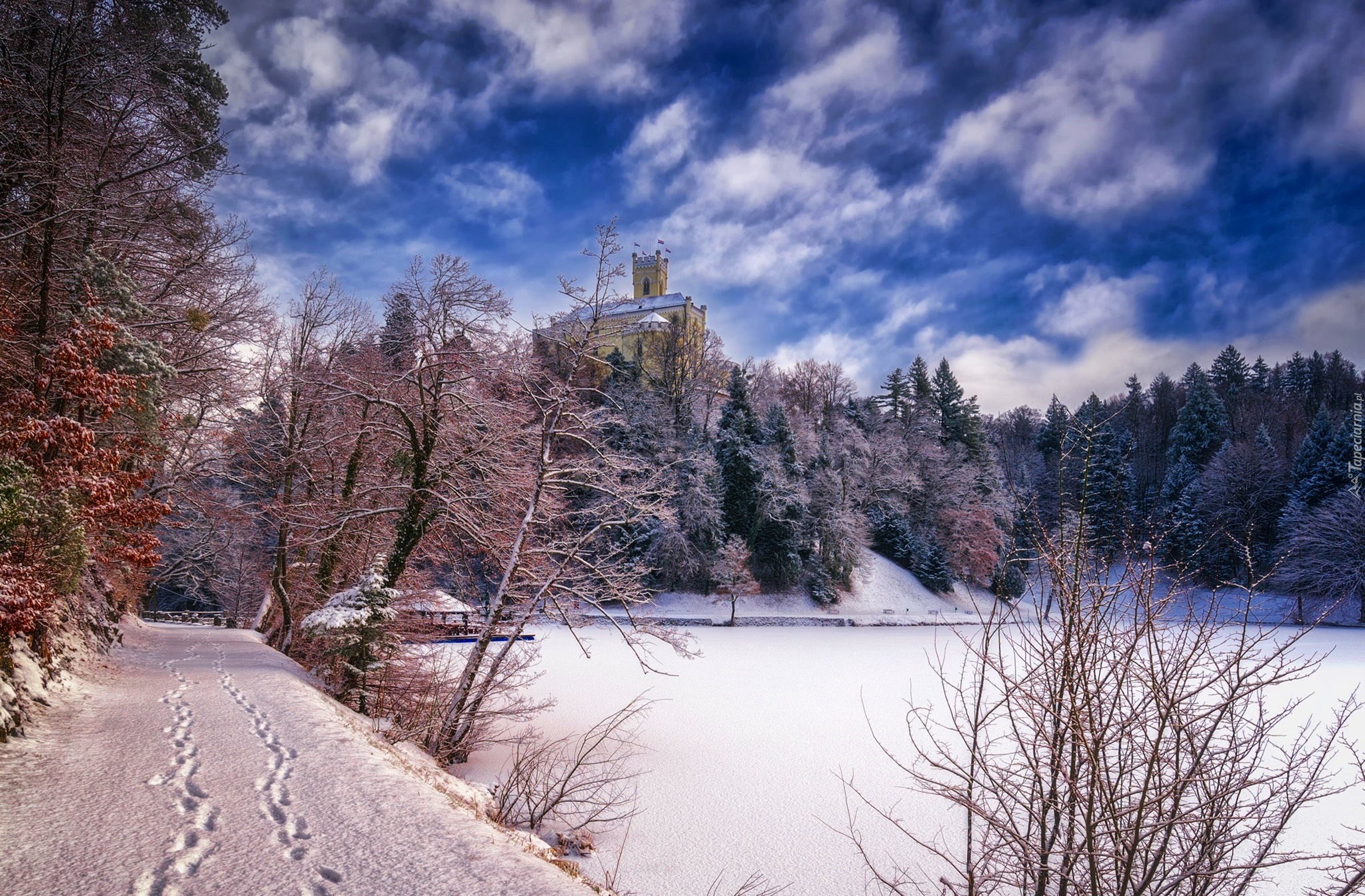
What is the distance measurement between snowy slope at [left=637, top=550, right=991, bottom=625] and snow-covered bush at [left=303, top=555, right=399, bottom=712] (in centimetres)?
1794

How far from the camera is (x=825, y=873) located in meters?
6.52

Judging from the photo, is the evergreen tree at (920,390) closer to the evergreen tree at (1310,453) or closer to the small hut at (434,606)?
the evergreen tree at (1310,453)

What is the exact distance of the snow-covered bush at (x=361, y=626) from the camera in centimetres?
883

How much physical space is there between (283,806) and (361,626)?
5.00 meters

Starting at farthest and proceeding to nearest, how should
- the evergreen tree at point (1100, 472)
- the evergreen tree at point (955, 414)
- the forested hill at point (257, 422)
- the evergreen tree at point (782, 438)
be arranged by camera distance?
the evergreen tree at point (955, 414)
the evergreen tree at point (782, 438)
the forested hill at point (257, 422)
the evergreen tree at point (1100, 472)

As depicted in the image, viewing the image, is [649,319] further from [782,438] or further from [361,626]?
[361,626]

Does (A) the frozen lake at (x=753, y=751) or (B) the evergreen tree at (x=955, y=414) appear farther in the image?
(B) the evergreen tree at (x=955, y=414)

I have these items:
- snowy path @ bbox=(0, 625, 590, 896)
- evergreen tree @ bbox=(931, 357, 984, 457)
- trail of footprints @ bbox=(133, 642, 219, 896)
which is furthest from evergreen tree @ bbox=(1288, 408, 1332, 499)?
trail of footprints @ bbox=(133, 642, 219, 896)

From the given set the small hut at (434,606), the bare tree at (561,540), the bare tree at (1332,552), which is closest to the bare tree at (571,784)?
the bare tree at (561,540)

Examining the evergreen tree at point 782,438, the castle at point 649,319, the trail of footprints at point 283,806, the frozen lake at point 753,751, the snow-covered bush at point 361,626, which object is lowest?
the frozen lake at point 753,751

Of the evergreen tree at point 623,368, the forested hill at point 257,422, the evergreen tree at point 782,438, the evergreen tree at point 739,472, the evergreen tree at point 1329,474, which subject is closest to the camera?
the forested hill at point 257,422

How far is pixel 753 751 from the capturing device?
1038 centimetres

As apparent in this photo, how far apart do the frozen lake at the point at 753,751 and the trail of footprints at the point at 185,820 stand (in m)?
3.47

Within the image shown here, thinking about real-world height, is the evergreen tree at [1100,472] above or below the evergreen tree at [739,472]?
below
